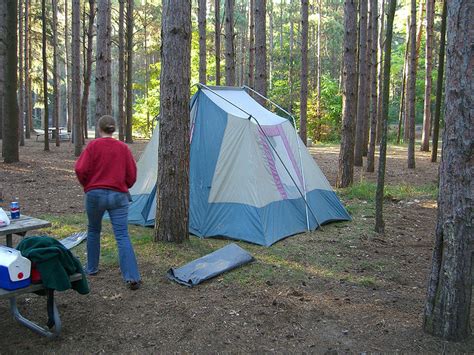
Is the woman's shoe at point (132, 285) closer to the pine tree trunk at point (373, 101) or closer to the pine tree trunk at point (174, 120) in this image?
the pine tree trunk at point (174, 120)

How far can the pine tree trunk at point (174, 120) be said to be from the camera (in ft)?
18.7

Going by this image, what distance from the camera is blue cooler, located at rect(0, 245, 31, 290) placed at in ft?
10.8

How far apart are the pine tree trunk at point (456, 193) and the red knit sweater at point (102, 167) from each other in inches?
118

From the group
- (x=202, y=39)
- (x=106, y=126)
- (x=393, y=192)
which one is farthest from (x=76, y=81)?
(x=106, y=126)

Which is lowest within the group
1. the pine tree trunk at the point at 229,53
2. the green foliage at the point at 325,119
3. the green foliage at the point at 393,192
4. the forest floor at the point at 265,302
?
the forest floor at the point at 265,302

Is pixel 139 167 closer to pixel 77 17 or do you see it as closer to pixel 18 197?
pixel 18 197

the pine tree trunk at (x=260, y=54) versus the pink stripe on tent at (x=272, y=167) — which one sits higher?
the pine tree trunk at (x=260, y=54)

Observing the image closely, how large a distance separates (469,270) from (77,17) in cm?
1550

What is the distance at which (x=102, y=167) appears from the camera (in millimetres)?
4562

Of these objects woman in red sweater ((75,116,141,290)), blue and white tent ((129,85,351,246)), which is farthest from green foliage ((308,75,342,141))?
woman in red sweater ((75,116,141,290))

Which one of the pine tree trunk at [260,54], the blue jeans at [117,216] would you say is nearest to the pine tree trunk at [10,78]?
the pine tree trunk at [260,54]

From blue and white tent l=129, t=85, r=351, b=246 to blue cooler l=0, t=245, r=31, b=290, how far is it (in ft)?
11.2

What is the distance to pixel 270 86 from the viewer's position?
3809cm

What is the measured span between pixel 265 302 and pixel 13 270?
89.4 inches
